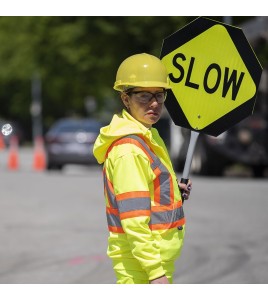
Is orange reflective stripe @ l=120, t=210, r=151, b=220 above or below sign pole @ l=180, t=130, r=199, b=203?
below

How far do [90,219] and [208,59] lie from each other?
9.35m

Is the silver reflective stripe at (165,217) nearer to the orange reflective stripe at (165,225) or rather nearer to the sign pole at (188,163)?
the orange reflective stripe at (165,225)

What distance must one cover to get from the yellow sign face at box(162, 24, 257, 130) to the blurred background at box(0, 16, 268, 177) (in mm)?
769

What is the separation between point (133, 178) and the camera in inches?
151

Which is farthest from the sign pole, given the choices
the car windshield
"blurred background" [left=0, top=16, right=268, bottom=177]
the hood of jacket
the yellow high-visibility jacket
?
the car windshield

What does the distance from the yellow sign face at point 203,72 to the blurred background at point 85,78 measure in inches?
30.3

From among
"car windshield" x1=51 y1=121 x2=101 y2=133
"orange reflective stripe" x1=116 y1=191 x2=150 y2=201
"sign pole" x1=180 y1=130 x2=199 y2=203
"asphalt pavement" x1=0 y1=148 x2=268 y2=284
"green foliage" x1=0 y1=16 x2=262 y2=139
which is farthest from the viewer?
"green foliage" x1=0 y1=16 x2=262 y2=139

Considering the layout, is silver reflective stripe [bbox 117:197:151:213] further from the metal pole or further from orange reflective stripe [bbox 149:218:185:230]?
the metal pole

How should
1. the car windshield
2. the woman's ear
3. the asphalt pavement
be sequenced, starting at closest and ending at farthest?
A: the woman's ear
the asphalt pavement
the car windshield

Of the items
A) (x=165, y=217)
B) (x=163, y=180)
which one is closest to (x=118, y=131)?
(x=163, y=180)

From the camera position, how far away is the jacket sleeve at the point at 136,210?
3.83m

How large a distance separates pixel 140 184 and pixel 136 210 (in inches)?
4.0

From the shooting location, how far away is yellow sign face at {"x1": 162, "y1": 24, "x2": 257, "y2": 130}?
4352mm
